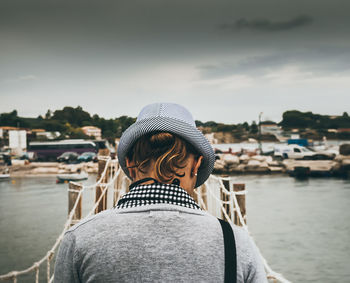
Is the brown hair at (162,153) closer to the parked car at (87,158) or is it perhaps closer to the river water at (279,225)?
the river water at (279,225)

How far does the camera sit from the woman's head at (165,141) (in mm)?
960

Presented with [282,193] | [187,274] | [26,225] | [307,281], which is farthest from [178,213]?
[282,193]

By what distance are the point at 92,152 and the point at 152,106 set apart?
49990 mm

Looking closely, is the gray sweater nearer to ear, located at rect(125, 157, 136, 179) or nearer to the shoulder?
the shoulder

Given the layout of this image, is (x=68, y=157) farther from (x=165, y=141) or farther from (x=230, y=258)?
(x=230, y=258)

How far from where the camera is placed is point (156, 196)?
2.84ft

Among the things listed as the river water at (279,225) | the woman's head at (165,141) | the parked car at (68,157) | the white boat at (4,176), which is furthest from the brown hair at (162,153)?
the parked car at (68,157)

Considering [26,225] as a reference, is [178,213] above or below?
above

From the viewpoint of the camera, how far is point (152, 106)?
1.09 m

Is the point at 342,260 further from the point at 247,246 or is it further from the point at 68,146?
the point at 68,146

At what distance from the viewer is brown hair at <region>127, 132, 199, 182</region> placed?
0.96 meters

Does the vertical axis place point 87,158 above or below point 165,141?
below

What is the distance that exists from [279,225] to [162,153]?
56.0ft

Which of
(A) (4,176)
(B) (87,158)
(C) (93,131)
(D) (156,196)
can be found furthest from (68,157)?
(C) (93,131)
